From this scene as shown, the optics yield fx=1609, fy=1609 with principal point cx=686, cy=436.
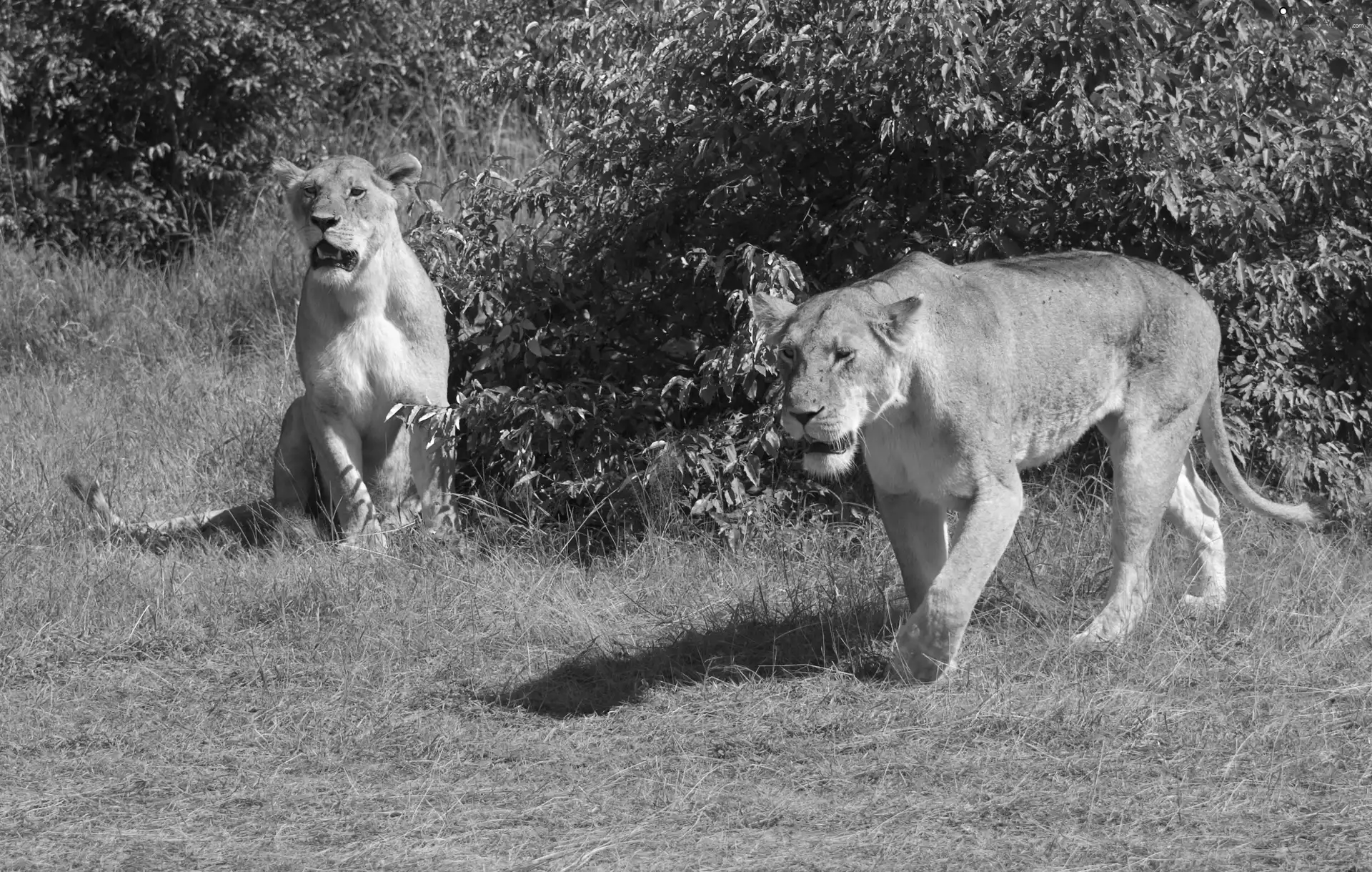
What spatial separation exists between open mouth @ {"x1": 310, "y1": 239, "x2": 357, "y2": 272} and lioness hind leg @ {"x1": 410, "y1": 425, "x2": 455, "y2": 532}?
0.76 m

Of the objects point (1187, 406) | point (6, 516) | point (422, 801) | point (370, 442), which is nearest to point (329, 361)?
point (370, 442)

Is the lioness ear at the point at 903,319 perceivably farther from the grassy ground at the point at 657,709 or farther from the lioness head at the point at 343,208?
the lioness head at the point at 343,208

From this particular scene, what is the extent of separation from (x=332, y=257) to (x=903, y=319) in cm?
302

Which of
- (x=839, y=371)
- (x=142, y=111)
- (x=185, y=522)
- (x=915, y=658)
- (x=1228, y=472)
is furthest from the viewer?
(x=142, y=111)

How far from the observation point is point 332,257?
6.92 meters

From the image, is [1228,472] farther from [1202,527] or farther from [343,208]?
[343,208]

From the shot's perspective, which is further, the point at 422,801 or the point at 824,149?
the point at 824,149

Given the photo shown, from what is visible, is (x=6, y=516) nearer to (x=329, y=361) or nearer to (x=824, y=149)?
(x=329, y=361)

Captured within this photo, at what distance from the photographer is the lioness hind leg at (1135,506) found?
5.59m

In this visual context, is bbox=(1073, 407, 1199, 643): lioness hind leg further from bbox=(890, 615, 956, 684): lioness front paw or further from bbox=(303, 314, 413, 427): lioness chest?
bbox=(303, 314, 413, 427): lioness chest

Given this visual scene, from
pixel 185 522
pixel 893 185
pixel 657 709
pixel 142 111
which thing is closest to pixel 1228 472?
pixel 893 185

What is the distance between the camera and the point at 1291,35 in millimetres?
6117

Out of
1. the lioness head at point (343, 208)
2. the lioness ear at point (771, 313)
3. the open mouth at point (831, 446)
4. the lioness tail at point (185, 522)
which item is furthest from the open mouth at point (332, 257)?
the open mouth at point (831, 446)

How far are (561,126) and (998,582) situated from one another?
3122 mm
